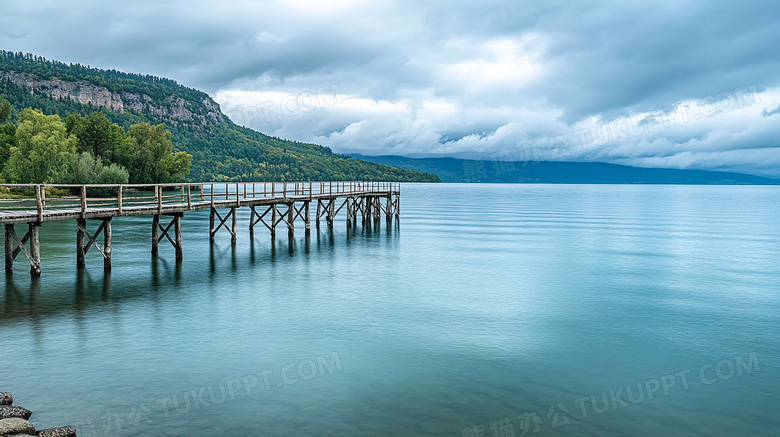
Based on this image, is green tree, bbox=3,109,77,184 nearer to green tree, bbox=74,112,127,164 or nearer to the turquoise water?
green tree, bbox=74,112,127,164

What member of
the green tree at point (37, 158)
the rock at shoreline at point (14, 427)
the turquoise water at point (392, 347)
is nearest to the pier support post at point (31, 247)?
the turquoise water at point (392, 347)

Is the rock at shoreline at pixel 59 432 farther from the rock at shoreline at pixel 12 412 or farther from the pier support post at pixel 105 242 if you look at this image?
the pier support post at pixel 105 242

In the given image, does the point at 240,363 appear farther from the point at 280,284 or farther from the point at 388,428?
the point at 280,284

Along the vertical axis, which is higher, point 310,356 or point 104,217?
point 104,217

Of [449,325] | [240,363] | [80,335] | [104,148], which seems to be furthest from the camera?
[104,148]

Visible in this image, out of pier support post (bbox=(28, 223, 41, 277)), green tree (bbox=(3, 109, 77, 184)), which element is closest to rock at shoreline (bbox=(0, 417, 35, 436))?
pier support post (bbox=(28, 223, 41, 277))

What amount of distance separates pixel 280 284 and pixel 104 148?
302ft

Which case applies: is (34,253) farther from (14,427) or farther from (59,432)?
(14,427)

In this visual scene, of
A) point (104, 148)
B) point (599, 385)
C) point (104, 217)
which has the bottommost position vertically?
point (599, 385)

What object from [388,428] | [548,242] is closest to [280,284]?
[388,428]

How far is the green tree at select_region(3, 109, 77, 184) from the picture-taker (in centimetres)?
8500

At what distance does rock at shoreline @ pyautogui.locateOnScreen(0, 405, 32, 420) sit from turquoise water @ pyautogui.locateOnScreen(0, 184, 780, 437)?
73cm

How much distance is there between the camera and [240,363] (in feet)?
51.4

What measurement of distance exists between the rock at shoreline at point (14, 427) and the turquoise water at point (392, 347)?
1383 millimetres
